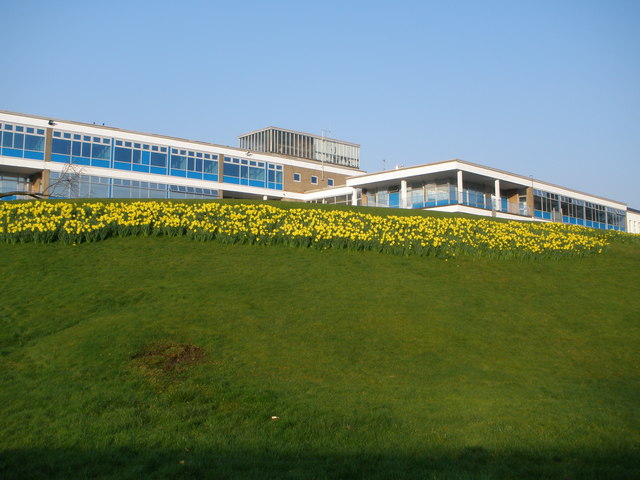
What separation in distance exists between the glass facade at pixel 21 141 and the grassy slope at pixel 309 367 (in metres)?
29.3

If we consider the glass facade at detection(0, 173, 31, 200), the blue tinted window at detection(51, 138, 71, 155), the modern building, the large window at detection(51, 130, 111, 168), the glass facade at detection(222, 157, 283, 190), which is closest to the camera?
the modern building

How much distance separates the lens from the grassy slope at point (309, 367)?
6707mm

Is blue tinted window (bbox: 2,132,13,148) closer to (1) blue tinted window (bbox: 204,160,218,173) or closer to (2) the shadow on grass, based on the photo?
(1) blue tinted window (bbox: 204,160,218,173)

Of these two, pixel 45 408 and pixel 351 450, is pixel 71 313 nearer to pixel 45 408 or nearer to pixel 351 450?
pixel 45 408

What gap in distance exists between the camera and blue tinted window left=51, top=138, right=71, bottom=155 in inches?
1710

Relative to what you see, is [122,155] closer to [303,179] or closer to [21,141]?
[21,141]

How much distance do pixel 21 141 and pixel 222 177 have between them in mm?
16672

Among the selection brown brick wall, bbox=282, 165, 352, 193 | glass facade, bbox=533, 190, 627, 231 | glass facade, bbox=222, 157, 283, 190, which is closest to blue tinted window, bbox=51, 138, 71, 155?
glass facade, bbox=222, 157, 283, 190

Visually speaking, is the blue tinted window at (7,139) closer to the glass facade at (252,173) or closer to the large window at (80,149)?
the large window at (80,149)

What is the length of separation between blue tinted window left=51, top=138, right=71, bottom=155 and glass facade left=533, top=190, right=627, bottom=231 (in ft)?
127

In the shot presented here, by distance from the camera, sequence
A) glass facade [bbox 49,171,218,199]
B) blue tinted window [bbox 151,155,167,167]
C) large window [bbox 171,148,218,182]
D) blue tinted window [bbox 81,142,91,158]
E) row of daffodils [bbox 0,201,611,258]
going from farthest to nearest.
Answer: large window [bbox 171,148,218,182] < blue tinted window [bbox 151,155,167,167] < blue tinted window [bbox 81,142,91,158] < glass facade [bbox 49,171,218,199] < row of daffodils [bbox 0,201,611,258]

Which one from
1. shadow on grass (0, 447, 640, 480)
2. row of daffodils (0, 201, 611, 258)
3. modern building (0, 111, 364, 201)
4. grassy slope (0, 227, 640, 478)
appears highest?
modern building (0, 111, 364, 201)

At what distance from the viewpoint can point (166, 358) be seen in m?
10.1

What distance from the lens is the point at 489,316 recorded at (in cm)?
1396
